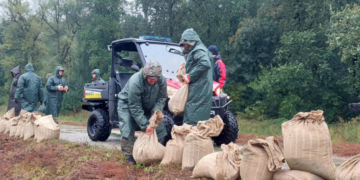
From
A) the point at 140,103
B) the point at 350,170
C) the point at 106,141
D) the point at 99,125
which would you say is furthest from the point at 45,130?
the point at 350,170

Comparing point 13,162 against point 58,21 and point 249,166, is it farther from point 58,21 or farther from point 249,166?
point 58,21

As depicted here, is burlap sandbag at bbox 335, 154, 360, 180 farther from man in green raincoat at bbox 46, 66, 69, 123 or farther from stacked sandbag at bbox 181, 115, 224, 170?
man in green raincoat at bbox 46, 66, 69, 123

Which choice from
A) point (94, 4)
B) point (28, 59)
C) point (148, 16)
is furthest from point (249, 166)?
point (28, 59)

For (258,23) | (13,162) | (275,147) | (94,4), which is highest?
(94,4)

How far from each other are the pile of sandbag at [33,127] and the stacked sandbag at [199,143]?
5051 mm

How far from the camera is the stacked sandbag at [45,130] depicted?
10227 millimetres

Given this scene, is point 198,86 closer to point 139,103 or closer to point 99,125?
point 139,103

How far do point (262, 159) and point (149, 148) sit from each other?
2227mm

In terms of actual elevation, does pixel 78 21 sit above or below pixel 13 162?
above

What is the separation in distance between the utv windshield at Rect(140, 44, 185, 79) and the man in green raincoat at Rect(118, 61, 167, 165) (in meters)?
2.14

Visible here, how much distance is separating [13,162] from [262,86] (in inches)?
536

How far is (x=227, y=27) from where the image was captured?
27.5 meters

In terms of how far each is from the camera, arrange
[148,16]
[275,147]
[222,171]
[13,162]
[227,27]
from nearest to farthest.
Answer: [275,147], [222,171], [13,162], [227,27], [148,16]

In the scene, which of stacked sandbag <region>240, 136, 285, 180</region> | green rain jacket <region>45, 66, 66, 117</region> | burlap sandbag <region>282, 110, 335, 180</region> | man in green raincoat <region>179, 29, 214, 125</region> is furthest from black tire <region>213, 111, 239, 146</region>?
green rain jacket <region>45, 66, 66, 117</region>
